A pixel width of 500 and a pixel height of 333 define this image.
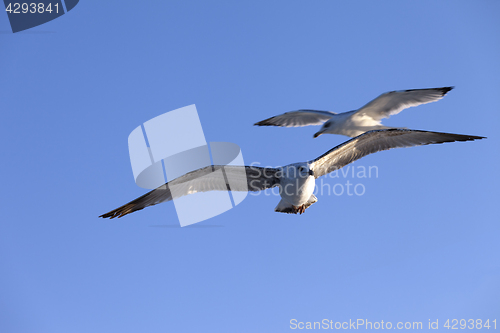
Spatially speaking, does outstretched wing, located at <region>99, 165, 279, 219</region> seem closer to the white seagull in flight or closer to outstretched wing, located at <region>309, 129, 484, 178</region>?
the white seagull in flight

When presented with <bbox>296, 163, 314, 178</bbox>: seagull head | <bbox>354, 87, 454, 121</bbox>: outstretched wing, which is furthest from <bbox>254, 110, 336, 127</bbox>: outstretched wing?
<bbox>296, 163, 314, 178</bbox>: seagull head

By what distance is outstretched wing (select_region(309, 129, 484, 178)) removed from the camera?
787 centimetres

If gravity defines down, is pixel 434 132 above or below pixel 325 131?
below

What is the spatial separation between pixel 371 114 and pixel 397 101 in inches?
27.5

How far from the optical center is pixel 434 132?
26.2 ft

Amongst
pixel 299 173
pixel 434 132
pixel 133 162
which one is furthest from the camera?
pixel 133 162

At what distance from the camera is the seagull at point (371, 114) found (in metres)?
8.83

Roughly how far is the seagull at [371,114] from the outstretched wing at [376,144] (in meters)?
1.12

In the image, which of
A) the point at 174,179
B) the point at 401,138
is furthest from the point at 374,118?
the point at 174,179

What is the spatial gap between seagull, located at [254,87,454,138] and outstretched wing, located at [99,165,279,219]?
3023 millimetres

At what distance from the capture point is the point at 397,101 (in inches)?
369

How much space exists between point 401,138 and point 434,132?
62 cm

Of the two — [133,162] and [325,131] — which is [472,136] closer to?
[325,131]

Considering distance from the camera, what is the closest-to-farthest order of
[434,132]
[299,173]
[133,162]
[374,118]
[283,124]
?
Answer: [299,173] < [434,132] < [133,162] < [374,118] < [283,124]
